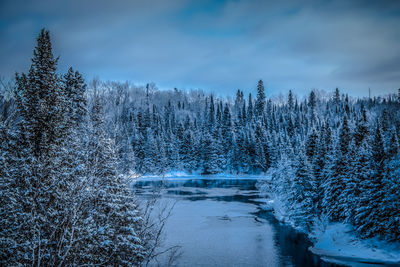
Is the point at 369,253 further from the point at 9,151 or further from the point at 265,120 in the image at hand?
the point at 265,120

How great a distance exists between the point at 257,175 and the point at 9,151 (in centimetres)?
8060

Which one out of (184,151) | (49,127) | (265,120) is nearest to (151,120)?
(184,151)

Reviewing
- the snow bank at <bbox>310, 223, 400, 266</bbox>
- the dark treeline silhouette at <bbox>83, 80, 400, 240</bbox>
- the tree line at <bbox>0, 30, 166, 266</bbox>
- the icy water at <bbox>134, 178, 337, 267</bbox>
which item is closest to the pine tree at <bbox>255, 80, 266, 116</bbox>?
the dark treeline silhouette at <bbox>83, 80, 400, 240</bbox>

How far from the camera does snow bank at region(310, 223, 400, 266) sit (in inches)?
840

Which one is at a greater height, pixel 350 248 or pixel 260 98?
pixel 260 98

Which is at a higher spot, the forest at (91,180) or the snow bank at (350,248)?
the forest at (91,180)

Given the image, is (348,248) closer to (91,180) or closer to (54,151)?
(54,151)

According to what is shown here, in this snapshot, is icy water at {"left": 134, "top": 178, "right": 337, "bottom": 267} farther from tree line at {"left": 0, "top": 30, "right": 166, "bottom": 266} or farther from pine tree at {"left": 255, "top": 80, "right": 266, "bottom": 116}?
pine tree at {"left": 255, "top": 80, "right": 266, "bottom": 116}

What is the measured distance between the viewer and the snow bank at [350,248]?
2133 centimetres

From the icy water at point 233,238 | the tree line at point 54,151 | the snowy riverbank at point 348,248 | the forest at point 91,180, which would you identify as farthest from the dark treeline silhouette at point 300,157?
the icy water at point 233,238

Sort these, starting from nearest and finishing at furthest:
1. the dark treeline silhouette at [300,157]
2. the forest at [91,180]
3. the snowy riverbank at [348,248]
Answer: the forest at [91,180] < the snowy riverbank at [348,248] < the dark treeline silhouette at [300,157]

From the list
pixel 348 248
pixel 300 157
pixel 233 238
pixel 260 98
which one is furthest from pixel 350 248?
pixel 260 98

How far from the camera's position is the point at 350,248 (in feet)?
76.6

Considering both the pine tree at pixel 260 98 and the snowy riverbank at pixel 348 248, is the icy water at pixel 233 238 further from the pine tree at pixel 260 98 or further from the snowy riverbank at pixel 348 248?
the pine tree at pixel 260 98
